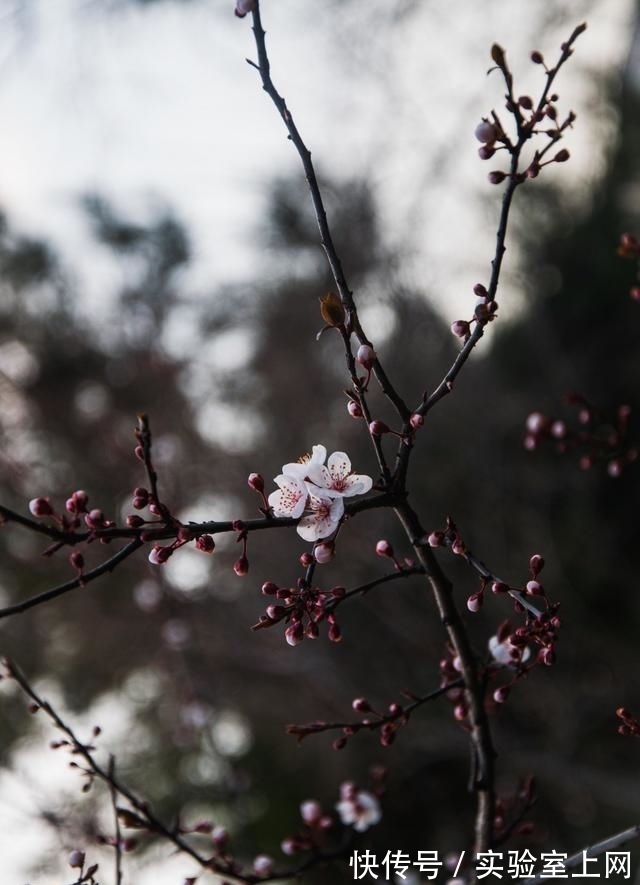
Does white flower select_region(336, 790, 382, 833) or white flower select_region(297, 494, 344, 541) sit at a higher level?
white flower select_region(297, 494, 344, 541)

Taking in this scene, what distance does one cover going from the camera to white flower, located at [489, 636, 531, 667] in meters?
0.85

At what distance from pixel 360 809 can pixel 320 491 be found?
2.63 feet

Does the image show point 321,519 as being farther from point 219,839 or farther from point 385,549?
point 219,839

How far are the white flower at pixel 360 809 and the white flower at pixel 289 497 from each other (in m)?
0.65

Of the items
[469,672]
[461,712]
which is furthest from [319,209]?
[461,712]

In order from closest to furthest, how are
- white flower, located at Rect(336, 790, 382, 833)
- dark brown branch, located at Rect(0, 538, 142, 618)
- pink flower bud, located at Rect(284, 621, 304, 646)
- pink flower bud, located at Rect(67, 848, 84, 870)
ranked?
dark brown branch, located at Rect(0, 538, 142, 618)
pink flower bud, located at Rect(284, 621, 304, 646)
pink flower bud, located at Rect(67, 848, 84, 870)
white flower, located at Rect(336, 790, 382, 833)

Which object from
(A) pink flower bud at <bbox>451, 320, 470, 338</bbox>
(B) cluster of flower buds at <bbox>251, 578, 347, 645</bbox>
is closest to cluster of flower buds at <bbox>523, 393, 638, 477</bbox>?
(A) pink flower bud at <bbox>451, 320, 470, 338</bbox>

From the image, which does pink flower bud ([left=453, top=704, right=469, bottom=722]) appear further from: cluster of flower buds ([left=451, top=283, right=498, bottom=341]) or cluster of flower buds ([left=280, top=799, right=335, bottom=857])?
cluster of flower buds ([left=451, top=283, right=498, bottom=341])

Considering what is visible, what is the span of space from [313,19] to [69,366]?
2141 mm

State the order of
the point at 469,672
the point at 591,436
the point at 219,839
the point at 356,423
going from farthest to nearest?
the point at 356,423
the point at 591,436
the point at 219,839
the point at 469,672

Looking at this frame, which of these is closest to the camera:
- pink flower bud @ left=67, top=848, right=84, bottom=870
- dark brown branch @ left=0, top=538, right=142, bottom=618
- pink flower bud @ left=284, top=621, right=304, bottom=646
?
dark brown branch @ left=0, top=538, right=142, bottom=618

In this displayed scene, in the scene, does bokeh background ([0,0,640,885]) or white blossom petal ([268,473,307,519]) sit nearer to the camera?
white blossom petal ([268,473,307,519])

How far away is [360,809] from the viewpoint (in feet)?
4.24

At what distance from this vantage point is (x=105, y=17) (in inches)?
107
